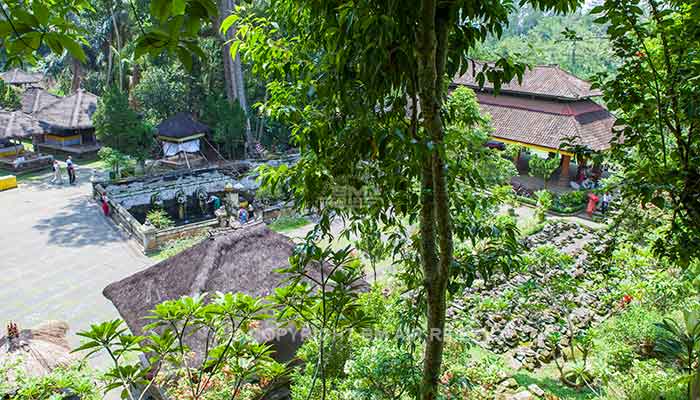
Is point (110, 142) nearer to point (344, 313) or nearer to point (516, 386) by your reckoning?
point (516, 386)

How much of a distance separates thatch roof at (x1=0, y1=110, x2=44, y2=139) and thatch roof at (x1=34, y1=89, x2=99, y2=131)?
65 centimetres

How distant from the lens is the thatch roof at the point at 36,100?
862 inches

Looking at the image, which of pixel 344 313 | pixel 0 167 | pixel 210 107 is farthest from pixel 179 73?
pixel 344 313

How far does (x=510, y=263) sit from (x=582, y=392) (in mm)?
5017

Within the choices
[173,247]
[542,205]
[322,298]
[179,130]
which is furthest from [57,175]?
[322,298]

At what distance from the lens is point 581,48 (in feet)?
145

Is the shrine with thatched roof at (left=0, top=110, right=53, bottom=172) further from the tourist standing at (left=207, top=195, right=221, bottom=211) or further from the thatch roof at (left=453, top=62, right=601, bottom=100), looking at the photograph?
the thatch roof at (left=453, top=62, right=601, bottom=100)

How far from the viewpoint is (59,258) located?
1159 cm

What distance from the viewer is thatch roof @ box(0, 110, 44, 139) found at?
18.1 metres

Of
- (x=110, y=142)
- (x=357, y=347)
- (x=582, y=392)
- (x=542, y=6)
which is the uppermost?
(x=542, y=6)

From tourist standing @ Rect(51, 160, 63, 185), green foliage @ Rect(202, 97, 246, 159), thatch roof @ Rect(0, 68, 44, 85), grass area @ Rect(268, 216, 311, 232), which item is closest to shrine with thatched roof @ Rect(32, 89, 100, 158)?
tourist standing @ Rect(51, 160, 63, 185)

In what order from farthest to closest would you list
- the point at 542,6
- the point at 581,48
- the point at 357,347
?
the point at 581,48 < the point at 357,347 < the point at 542,6

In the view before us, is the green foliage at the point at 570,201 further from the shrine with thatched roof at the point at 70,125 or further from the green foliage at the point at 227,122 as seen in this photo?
the shrine with thatched roof at the point at 70,125

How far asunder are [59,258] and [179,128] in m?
7.46
